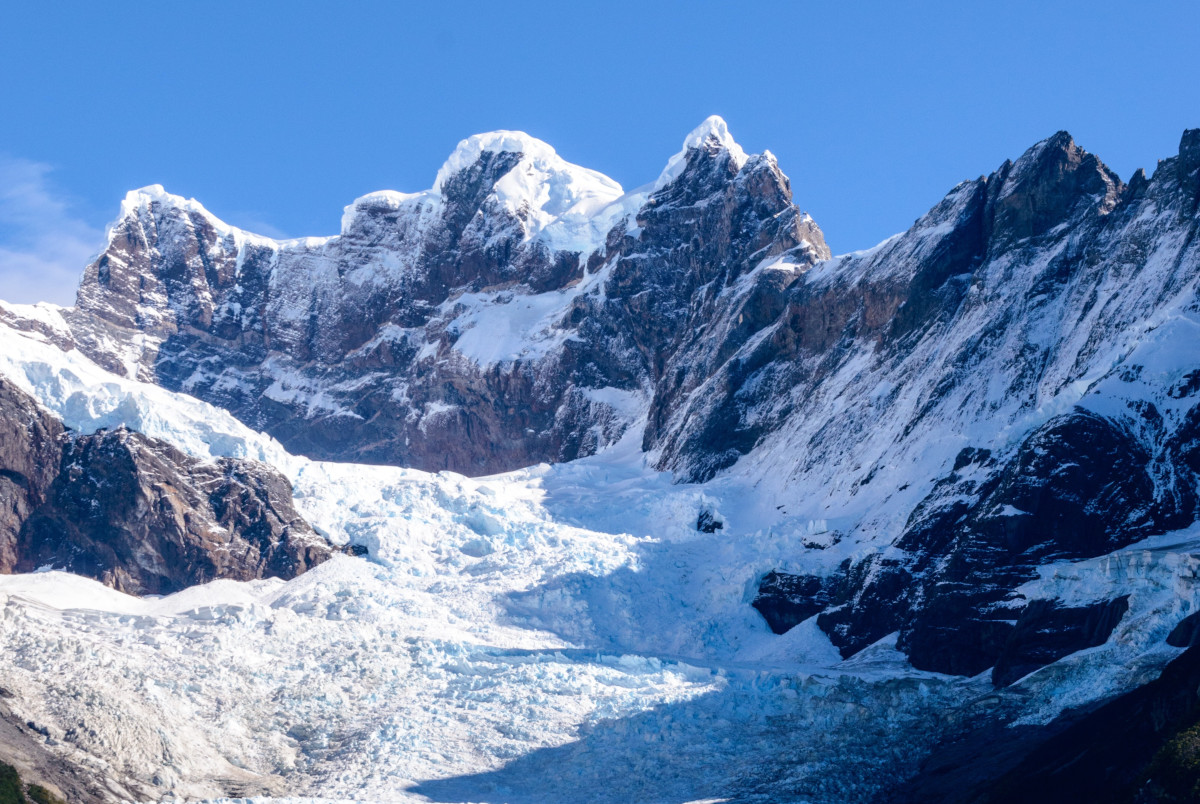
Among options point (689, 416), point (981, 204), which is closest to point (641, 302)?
point (689, 416)

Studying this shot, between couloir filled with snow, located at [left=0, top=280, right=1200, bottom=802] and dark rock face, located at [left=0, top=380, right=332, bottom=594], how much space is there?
257cm

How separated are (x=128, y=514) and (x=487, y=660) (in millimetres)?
34620

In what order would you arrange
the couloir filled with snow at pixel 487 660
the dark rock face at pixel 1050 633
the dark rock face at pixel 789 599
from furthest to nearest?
the dark rock face at pixel 789 599
the dark rock face at pixel 1050 633
the couloir filled with snow at pixel 487 660

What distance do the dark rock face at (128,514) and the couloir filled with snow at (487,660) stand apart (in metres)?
2.57

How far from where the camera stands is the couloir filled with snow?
82500mm

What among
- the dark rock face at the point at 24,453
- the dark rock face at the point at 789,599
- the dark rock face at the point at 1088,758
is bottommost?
the dark rock face at the point at 1088,758

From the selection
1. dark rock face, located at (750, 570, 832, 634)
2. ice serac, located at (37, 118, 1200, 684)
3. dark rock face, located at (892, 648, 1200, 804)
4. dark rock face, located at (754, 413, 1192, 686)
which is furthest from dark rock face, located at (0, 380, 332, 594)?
dark rock face, located at (892, 648, 1200, 804)

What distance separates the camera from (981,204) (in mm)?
136750

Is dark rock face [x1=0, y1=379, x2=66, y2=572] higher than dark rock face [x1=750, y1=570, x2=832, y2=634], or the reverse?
dark rock face [x1=0, y1=379, x2=66, y2=572]

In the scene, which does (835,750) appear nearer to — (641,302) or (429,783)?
(429,783)

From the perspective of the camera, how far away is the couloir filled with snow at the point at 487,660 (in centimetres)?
8250

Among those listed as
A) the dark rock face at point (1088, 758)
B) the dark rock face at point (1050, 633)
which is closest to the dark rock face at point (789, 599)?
the dark rock face at point (1050, 633)

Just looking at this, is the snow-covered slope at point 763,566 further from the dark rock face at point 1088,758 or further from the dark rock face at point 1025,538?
the dark rock face at point 1088,758

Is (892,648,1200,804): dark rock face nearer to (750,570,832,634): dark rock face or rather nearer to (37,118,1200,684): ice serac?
(37,118,1200,684): ice serac
